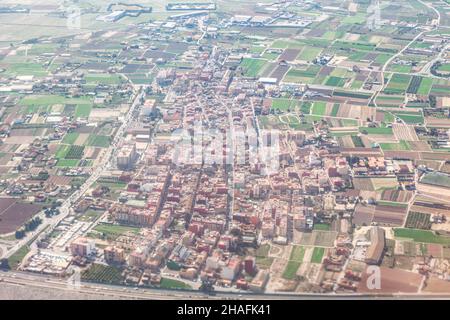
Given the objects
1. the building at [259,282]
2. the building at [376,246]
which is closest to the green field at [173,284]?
the building at [259,282]

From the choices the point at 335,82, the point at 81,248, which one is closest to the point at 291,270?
the point at 81,248

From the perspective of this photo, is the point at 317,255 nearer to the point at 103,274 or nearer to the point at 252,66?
the point at 103,274

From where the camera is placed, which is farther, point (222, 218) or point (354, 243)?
point (222, 218)

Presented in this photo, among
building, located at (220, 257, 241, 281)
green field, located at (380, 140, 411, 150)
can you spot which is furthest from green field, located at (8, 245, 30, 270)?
green field, located at (380, 140, 411, 150)

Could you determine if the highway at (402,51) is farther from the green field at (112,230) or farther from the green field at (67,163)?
the green field at (112,230)
